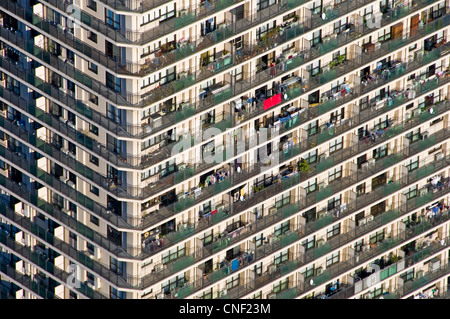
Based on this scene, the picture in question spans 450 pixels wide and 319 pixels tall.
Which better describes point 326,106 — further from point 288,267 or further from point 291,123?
point 288,267

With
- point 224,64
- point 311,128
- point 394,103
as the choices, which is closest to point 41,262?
point 224,64

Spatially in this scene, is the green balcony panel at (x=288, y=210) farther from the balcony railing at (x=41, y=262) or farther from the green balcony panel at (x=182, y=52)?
the green balcony panel at (x=182, y=52)

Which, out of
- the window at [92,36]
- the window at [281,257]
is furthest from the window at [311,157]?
the window at [92,36]

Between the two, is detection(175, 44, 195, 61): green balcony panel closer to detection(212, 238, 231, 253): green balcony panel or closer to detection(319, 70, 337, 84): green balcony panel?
detection(319, 70, 337, 84): green balcony panel

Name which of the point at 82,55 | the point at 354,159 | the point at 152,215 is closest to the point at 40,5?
the point at 82,55

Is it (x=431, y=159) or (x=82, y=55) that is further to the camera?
(x=431, y=159)

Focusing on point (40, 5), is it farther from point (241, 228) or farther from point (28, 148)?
point (241, 228)

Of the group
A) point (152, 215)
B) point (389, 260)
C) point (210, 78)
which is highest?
point (210, 78)
